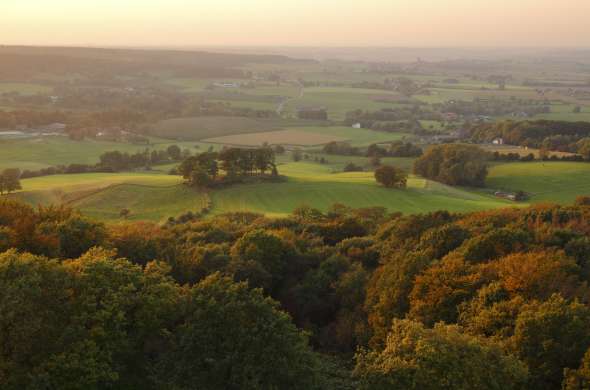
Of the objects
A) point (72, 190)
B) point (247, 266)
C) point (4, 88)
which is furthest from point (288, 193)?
point (4, 88)

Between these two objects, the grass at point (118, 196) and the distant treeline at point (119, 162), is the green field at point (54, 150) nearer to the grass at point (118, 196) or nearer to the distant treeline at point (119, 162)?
the distant treeline at point (119, 162)

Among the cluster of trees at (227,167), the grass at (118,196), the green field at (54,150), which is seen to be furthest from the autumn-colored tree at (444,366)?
the green field at (54,150)

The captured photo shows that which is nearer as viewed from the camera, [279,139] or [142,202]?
[142,202]

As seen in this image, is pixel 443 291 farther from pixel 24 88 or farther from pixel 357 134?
pixel 24 88

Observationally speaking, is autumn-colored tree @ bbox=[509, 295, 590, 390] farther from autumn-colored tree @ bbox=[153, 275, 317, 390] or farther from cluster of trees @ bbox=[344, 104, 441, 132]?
cluster of trees @ bbox=[344, 104, 441, 132]

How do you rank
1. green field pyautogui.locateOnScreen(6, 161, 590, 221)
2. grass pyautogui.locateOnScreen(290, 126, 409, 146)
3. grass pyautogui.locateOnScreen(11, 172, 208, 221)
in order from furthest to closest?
grass pyautogui.locateOnScreen(290, 126, 409, 146) → green field pyautogui.locateOnScreen(6, 161, 590, 221) → grass pyautogui.locateOnScreen(11, 172, 208, 221)

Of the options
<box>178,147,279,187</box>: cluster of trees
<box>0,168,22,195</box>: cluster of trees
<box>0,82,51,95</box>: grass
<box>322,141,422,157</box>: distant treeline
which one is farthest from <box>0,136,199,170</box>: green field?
<box>0,82,51,95</box>: grass

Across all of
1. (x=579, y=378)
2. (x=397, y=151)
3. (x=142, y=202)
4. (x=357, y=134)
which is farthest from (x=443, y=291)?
(x=357, y=134)
